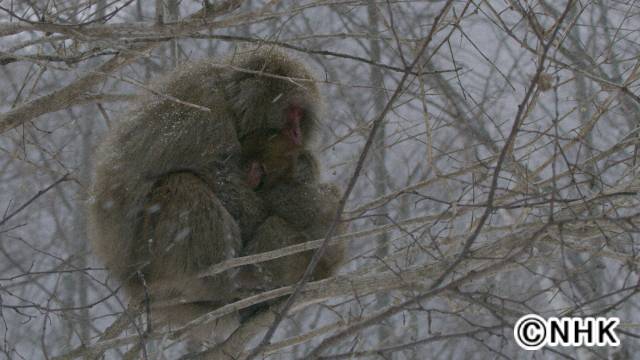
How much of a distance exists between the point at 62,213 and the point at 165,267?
12.5 metres

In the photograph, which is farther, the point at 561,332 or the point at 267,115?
the point at 267,115

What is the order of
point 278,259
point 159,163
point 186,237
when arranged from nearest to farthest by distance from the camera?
1. point 186,237
2. point 159,163
3. point 278,259

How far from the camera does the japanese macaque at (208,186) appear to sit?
5246mm

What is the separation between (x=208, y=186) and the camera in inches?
212

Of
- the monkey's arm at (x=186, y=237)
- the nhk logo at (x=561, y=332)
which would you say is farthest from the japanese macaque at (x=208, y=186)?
the nhk logo at (x=561, y=332)

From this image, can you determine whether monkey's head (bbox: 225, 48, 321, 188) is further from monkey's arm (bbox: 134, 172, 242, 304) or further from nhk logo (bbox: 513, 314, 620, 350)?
nhk logo (bbox: 513, 314, 620, 350)

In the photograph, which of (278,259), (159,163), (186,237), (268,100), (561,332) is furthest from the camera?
(268,100)

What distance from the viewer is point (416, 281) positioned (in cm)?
464

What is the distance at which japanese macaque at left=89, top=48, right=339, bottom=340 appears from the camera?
207 inches

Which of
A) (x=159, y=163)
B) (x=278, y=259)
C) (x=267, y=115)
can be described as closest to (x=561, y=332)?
(x=278, y=259)

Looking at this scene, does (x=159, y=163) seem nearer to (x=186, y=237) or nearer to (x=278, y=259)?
(x=186, y=237)

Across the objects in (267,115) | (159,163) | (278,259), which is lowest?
(278,259)

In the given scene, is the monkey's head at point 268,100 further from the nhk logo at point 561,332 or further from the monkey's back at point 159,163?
the nhk logo at point 561,332

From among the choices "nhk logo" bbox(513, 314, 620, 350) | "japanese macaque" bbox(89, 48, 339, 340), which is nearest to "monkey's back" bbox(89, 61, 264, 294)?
"japanese macaque" bbox(89, 48, 339, 340)
